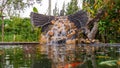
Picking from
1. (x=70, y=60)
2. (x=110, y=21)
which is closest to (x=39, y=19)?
(x=110, y=21)

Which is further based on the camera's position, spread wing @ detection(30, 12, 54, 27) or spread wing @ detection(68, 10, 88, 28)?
spread wing @ detection(30, 12, 54, 27)

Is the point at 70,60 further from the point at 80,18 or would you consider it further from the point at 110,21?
the point at 110,21

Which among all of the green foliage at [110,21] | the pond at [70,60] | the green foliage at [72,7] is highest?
the green foliage at [72,7]

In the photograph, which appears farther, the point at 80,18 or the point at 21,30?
the point at 21,30

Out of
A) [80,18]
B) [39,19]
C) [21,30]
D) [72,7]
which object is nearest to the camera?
[80,18]

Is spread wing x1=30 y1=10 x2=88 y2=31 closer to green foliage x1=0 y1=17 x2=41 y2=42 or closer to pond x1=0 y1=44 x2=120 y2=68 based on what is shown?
green foliage x1=0 y1=17 x2=41 y2=42

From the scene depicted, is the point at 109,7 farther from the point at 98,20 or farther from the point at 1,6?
the point at 1,6

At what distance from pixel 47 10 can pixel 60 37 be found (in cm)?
806

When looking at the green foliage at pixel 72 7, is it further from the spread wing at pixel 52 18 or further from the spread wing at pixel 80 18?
the spread wing at pixel 80 18

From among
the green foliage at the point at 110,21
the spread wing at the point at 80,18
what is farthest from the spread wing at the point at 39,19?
the green foliage at the point at 110,21

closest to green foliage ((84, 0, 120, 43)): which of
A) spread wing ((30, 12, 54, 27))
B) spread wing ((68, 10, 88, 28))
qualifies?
spread wing ((68, 10, 88, 28))

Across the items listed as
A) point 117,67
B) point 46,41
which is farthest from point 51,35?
point 117,67

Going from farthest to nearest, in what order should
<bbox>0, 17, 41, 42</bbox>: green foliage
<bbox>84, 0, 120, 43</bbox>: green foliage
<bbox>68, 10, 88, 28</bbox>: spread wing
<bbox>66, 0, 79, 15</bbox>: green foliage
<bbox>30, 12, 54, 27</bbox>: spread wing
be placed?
1. <bbox>66, 0, 79, 15</bbox>: green foliage
2. <bbox>0, 17, 41, 42</bbox>: green foliage
3. <bbox>30, 12, 54, 27</bbox>: spread wing
4. <bbox>84, 0, 120, 43</bbox>: green foliage
5. <bbox>68, 10, 88, 28</bbox>: spread wing

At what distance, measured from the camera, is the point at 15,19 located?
71.7ft
